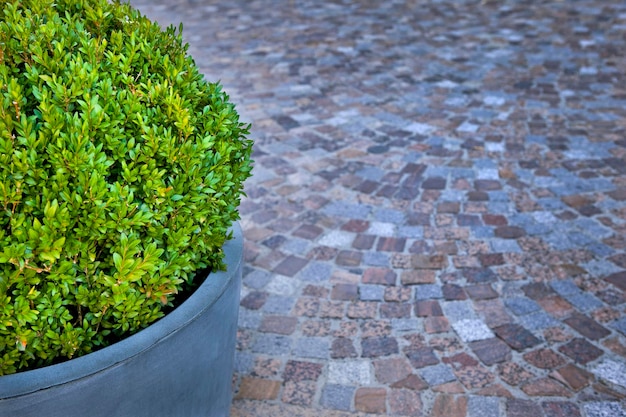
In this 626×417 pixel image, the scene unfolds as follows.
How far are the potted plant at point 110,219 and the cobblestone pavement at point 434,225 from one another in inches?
34.2

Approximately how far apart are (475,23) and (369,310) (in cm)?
580

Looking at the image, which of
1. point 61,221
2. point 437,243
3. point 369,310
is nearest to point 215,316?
point 61,221

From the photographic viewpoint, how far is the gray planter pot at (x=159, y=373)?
1.76m

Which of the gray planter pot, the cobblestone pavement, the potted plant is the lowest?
the cobblestone pavement

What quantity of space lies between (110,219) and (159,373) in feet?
1.60

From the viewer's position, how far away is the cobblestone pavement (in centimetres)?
296

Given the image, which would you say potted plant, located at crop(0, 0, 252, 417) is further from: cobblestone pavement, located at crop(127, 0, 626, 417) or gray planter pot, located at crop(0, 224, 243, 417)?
cobblestone pavement, located at crop(127, 0, 626, 417)

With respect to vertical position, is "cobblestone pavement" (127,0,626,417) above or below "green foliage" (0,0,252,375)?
below

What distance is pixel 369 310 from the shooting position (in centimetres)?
340

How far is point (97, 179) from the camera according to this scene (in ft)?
6.22

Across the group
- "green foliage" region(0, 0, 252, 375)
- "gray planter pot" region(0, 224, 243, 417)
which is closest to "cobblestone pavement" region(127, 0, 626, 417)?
"gray planter pot" region(0, 224, 243, 417)

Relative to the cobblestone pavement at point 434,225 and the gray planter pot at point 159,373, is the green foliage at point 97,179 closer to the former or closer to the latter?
the gray planter pot at point 159,373

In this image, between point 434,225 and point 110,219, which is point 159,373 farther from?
point 434,225

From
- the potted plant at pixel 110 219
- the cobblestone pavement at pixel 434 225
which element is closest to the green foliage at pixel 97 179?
the potted plant at pixel 110 219
